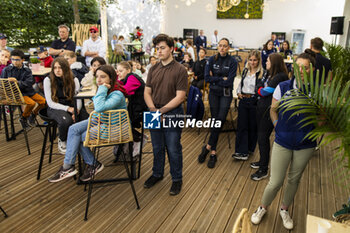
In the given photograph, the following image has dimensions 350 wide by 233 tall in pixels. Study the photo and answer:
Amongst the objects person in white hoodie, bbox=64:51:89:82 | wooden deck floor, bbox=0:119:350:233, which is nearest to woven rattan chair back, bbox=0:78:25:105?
wooden deck floor, bbox=0:119:350:233

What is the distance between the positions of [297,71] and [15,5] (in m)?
9.69

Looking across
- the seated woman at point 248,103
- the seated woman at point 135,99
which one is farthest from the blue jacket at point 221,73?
the seated woman at point 135,99

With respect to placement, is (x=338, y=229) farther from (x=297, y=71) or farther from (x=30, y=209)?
(x=30, y=209)

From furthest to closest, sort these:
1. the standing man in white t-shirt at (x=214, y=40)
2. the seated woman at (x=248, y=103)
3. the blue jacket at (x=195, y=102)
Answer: the standing man in white t-shirt at (x=214, y=40) → the blue jacket at (x=195, y=102) → the seated woman at (x=248, y=103)

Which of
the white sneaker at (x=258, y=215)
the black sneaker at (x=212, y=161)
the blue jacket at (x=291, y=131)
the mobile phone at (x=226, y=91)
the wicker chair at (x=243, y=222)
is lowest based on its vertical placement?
the white sneaker at (x=258, y=215)

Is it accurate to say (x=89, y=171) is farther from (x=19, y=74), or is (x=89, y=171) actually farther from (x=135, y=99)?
(x=19, y=74)

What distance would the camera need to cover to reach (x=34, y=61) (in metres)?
4.51

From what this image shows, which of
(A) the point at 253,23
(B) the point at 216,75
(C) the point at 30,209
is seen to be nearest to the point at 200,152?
(B) the point at 216,75

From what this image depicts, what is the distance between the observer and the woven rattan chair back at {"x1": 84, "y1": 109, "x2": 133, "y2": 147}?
221 cm

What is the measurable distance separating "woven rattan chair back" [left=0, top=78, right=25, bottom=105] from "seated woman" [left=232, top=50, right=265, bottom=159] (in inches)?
115

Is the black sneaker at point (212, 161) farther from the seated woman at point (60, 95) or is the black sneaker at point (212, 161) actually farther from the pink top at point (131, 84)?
the seated woman at point (60, 95)

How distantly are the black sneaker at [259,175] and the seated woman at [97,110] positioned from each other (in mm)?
1697

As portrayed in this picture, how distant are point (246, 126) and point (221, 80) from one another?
0.71m

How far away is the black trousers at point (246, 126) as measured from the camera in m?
3.24
